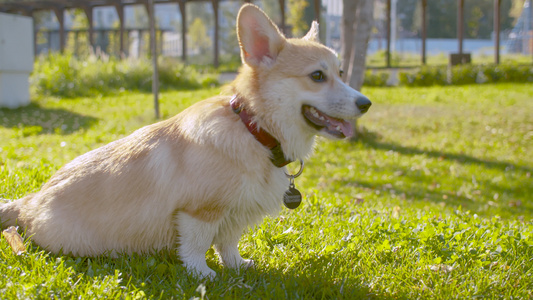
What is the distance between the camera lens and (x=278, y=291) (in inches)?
104

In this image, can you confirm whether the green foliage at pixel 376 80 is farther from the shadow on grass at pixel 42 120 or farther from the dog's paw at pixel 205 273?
the dog's paw at pixel 205 273

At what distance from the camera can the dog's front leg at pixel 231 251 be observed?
9.84ft

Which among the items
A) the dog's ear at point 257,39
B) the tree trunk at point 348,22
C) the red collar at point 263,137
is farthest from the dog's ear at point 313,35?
the tree trunk at point 348,22

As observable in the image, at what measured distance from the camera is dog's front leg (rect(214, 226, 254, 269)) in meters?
3.00

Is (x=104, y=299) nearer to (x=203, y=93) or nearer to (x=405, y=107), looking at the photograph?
(x=405, y=107)

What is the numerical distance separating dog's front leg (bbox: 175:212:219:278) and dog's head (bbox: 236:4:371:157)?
69 cm

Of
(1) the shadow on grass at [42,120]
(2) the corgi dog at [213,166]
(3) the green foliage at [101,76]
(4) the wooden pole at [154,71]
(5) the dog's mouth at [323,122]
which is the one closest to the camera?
(2) the corgi dog at [213,166]

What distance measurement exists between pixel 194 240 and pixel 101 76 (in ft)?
49.3

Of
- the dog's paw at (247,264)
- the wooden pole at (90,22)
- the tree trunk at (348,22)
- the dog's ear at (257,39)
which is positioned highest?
the wooden pole at (90,22)

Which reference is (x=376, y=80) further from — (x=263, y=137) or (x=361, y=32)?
(x=263, y=137)

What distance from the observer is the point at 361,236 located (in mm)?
3625

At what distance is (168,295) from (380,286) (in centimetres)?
123

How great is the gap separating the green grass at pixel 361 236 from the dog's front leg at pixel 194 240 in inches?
4.4

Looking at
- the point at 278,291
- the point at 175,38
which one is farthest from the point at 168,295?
the point at 175,38
